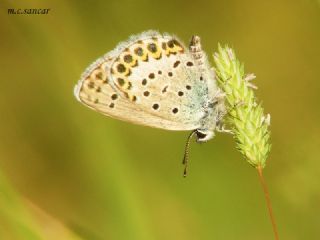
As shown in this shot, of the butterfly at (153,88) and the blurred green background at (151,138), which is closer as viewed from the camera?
the butterfly at (153,88)

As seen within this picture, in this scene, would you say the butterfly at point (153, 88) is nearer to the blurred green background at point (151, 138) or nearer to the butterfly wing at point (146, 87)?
the butterfly wing at point (146, 87)

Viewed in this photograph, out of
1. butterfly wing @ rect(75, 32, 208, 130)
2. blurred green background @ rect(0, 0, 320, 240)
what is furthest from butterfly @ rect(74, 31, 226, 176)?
blurred green background @ rect(0, 0, 320, 240)

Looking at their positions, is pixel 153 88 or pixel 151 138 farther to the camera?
pixel 151 138

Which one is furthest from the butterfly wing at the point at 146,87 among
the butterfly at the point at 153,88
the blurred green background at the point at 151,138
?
the blurred green background at the point at 151,138

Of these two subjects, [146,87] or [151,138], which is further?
[151,138]

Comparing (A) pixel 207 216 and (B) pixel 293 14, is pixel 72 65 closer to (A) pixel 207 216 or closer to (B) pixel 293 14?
(A) pixel 207 216

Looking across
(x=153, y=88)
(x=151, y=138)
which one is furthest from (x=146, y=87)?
(x=151, y=138)

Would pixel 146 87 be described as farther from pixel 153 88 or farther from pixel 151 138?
pixel 151 138

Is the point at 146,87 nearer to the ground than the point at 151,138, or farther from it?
farther from it
